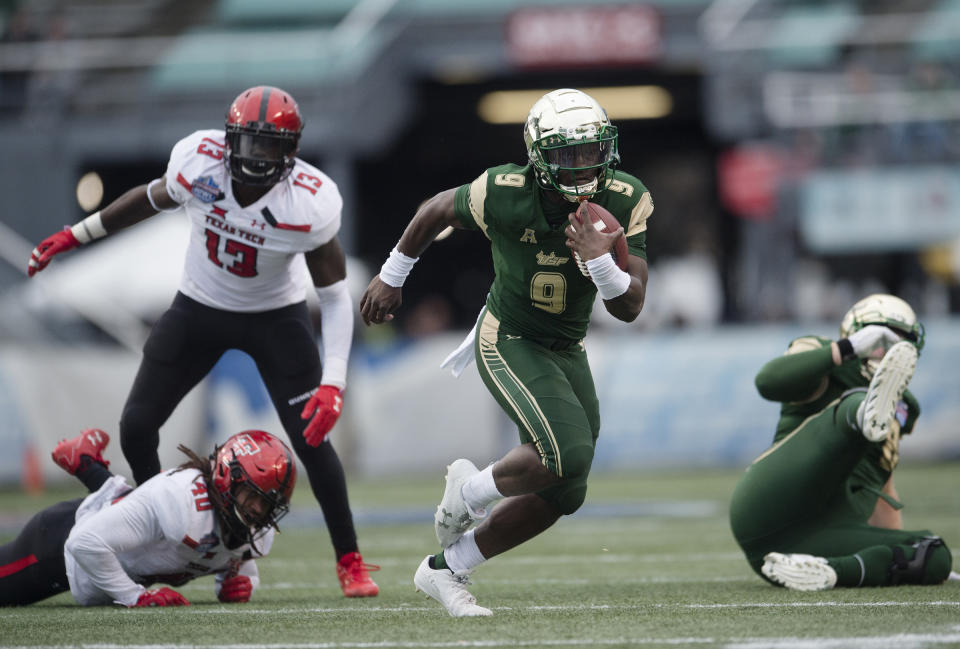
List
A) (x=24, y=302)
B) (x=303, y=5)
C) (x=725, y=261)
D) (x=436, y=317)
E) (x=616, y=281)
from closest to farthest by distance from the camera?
(x=616, y=281) → (x=24, y=302) → (x=436, y=317) → (x=303, y=5) → (x=725, y=261)

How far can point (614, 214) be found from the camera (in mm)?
4676

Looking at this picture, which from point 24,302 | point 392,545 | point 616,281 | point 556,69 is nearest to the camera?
point 616,281

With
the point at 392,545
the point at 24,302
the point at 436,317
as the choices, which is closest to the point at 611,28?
the point at 436,317

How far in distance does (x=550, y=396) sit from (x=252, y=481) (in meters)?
1.17

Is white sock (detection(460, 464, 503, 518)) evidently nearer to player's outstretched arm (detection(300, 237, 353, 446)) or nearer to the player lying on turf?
the player lying on turf

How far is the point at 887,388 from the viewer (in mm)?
4688

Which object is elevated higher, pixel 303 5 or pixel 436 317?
pixel 303 5

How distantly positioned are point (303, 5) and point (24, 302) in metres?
8.55

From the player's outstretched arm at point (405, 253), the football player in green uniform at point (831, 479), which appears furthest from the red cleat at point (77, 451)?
the football player in green uniform at point (831, 479)

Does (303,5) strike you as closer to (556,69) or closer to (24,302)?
(556,69)

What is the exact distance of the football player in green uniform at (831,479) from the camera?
4973 mm

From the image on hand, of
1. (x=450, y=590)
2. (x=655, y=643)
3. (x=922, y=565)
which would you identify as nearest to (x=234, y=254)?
(x=450, y=590)

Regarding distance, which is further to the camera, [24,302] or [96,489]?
[24,302]

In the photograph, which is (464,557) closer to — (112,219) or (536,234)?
(536,234)
